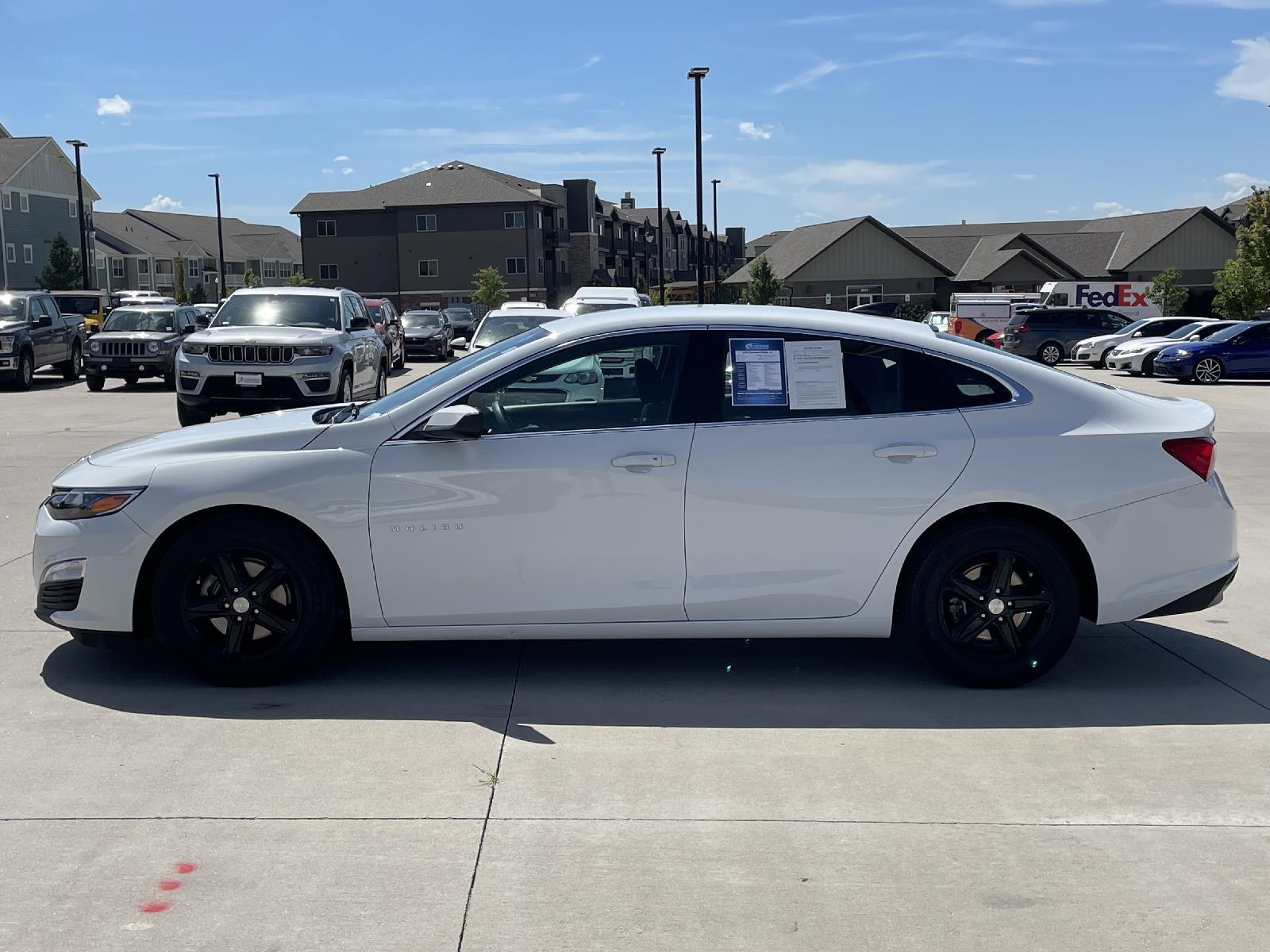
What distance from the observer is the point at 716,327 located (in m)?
5.55

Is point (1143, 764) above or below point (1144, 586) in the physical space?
below

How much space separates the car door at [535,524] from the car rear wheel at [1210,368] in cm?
2575

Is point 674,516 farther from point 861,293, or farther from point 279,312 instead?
point 861,293

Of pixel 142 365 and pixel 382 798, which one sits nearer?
pixel 382 798

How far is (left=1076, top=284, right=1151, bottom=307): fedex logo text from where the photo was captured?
53156mm

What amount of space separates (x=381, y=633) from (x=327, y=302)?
42.6ft

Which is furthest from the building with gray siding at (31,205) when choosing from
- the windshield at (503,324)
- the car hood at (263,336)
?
the car hood at (263,336)

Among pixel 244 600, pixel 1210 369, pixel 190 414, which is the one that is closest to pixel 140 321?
pixel 190 414

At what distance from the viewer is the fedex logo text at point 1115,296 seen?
174 feet

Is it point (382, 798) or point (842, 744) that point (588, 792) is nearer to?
point (382, 798)

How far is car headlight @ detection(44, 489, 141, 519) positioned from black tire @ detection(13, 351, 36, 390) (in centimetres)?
2317

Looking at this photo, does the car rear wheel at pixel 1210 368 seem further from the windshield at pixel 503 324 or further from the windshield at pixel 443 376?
the windshield at pixel 443 376

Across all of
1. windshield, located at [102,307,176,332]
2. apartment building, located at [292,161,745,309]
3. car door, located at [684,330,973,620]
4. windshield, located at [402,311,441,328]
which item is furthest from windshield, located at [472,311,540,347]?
apartment building, located at [292,161,745,309]

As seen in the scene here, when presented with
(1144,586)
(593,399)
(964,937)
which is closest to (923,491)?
(1144,586)
